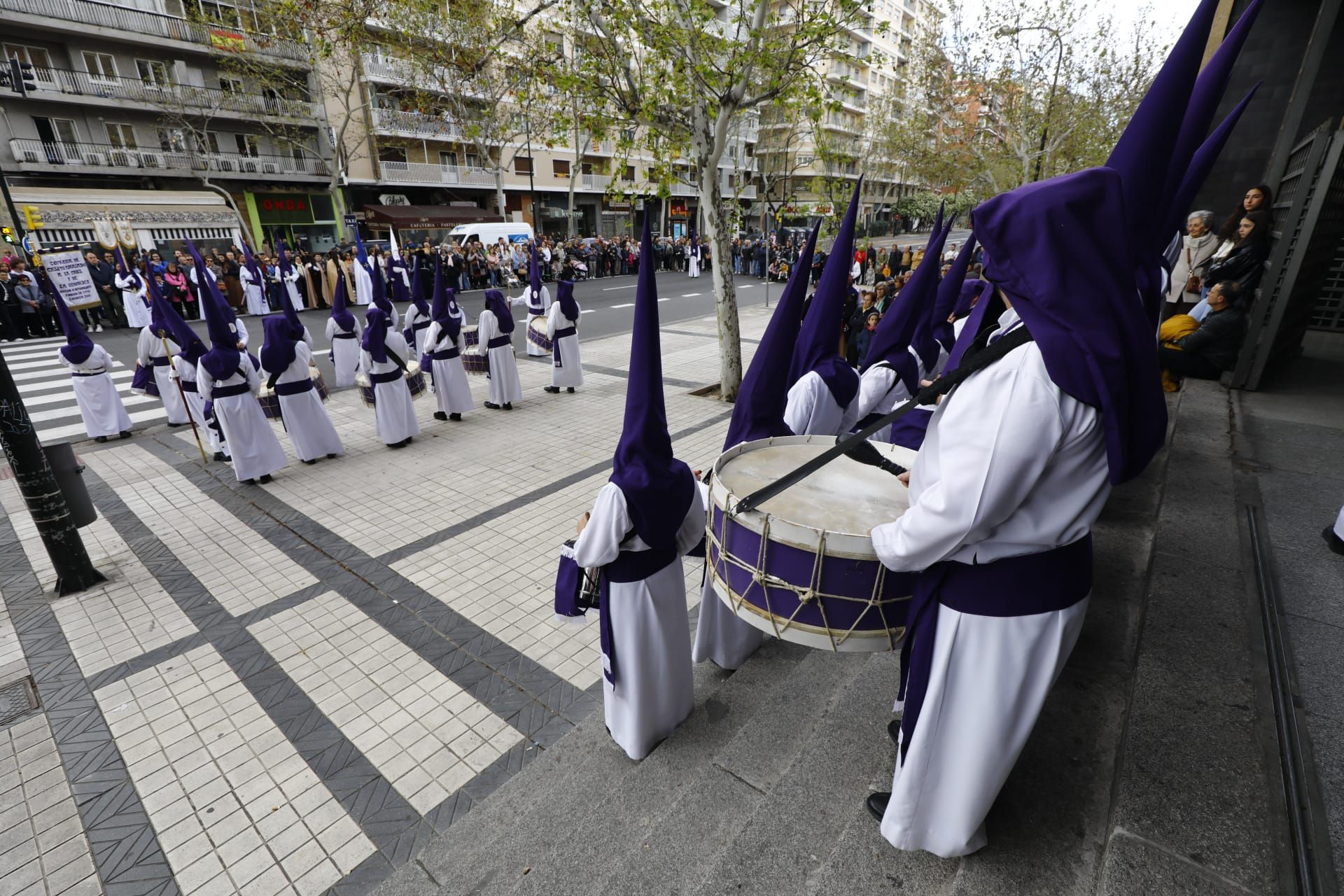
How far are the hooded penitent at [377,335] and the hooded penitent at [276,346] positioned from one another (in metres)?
0.87

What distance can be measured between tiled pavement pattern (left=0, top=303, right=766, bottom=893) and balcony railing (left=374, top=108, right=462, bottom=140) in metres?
29.6

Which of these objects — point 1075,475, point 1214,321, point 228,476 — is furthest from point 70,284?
point 1214,321

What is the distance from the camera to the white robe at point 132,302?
16.8 metres

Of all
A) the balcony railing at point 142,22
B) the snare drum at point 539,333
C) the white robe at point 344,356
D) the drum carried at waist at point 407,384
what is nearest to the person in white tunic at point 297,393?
the drum carried at waist at point 407,384

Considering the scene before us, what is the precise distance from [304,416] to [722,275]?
604 cm

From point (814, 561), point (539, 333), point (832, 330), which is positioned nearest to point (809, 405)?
point (832, 330)

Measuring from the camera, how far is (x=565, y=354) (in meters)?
10.9

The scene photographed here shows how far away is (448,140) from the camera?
3500 cm

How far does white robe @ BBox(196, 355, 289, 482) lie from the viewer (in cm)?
714

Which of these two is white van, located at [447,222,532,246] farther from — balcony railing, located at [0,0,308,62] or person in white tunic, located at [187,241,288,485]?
person in white tunic, located at [187,241,288,485]

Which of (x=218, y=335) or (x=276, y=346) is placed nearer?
(x=218, y=335)

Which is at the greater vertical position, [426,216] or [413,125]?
[413,125]

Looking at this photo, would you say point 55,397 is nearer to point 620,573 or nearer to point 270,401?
point 270,401

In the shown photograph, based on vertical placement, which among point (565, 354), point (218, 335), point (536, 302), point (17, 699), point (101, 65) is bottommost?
point (17, 699)
